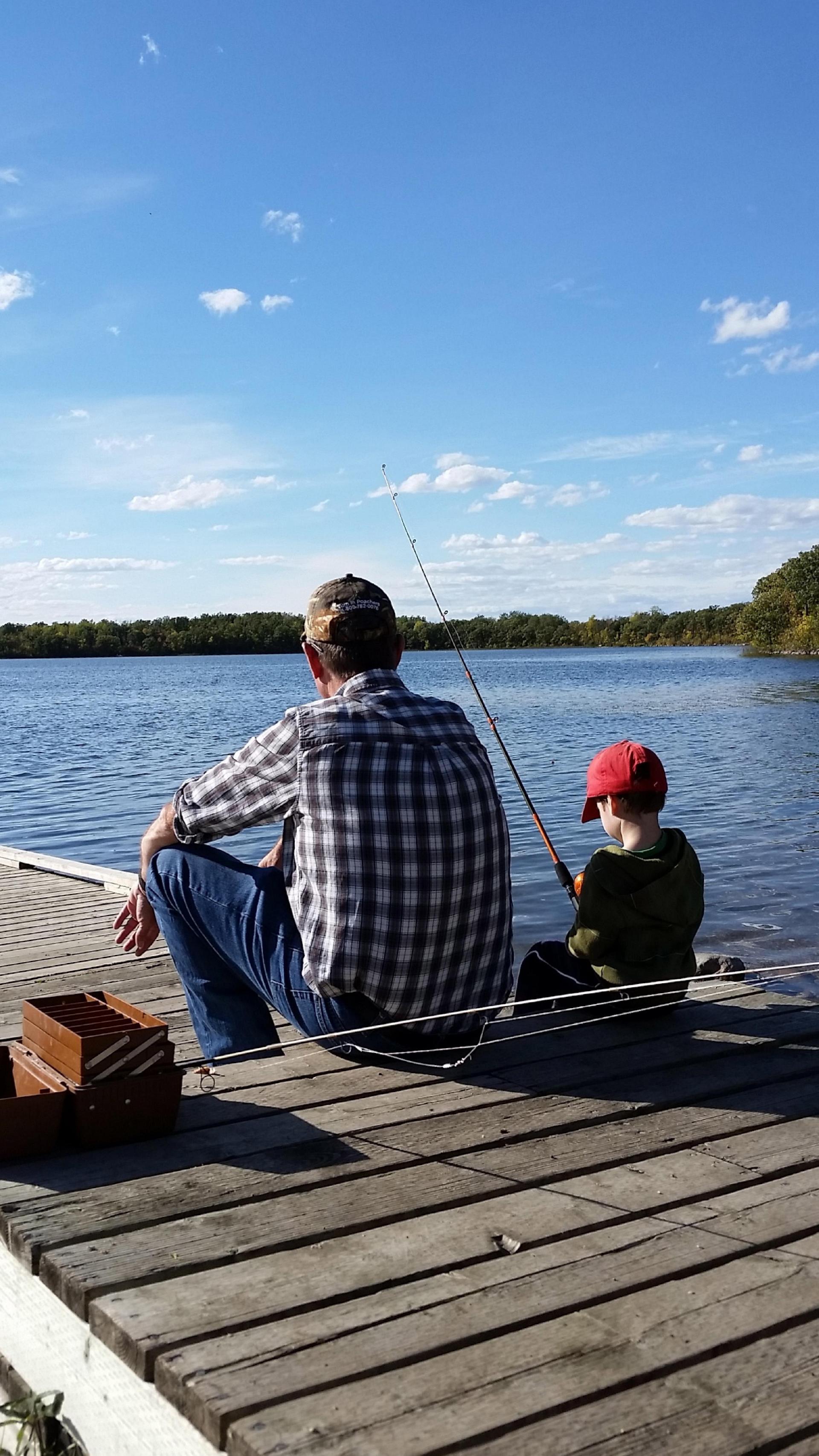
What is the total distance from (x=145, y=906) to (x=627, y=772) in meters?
1.34

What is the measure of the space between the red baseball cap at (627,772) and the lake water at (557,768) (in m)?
4.33

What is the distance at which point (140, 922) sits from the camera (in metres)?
3.13

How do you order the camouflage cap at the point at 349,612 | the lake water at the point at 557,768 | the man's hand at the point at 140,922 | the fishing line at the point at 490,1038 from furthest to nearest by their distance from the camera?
the lake water at the point at 557,768, the man's hand at the point at 140,922, the fishing line at the point at 490,1038, the camouflage cap at the point at 349,612

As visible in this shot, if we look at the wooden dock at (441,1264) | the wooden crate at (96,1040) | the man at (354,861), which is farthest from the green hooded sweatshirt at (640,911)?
the wooden crate at (96,1040)

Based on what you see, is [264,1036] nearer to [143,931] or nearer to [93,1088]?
[143,931]

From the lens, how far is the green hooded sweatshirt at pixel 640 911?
319 centimetres

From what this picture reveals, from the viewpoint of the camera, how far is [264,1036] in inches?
121

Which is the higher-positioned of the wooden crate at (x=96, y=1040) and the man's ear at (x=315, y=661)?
the man's ear at (x=315, y=661)

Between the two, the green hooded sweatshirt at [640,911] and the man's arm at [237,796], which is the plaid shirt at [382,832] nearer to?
the man's arm at [237,796]

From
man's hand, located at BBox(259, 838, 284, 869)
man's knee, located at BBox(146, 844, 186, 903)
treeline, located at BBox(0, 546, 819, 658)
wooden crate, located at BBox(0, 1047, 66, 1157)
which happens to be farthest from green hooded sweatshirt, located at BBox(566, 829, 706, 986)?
treeline, located at BBox(0, 546, 819, 658)

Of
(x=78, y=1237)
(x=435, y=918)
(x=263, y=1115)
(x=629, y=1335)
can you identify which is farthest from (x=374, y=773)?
(x=629, y=1335)

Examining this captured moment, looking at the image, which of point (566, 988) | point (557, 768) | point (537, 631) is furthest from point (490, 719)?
point (537, 631)

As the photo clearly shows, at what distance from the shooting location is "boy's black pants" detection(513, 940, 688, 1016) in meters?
3.32

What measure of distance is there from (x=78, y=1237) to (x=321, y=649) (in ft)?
4.51
